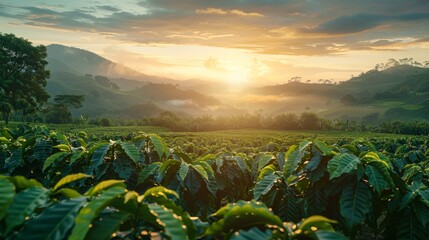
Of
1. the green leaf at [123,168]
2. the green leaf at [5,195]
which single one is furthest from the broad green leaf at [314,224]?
the green leaf at [123,168]

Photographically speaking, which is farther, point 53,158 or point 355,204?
point 53,158

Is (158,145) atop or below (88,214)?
below

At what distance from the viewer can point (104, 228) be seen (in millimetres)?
2002

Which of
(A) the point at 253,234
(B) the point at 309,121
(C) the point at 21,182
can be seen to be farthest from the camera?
(B) the point at 309,121

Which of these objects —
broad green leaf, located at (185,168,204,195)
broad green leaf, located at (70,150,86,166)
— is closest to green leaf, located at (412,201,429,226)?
broad green leaf, located at (185,168,204,195)

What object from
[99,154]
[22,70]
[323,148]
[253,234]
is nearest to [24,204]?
Answer: [253,234]

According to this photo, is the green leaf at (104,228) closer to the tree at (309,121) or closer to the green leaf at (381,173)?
the green leaf at (381,173)

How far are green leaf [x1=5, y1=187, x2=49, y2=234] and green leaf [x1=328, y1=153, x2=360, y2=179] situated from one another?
2.36m

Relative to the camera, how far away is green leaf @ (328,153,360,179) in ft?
11.5

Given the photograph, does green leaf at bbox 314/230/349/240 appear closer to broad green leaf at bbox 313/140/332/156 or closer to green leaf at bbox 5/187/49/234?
green leaf at bbox 5/187/49/234

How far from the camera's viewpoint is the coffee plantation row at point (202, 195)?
6.64ft

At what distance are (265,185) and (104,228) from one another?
2.31 metres

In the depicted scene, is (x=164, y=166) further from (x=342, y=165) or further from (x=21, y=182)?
(x=21, y=182)

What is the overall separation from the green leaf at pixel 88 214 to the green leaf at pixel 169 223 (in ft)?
0.75
